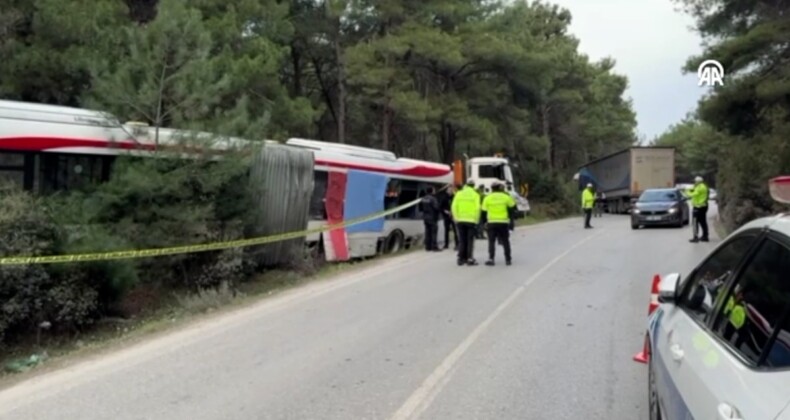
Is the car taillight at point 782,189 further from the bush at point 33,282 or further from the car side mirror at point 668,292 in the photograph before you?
the bush at point 33,282

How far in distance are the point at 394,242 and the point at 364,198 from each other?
223cm

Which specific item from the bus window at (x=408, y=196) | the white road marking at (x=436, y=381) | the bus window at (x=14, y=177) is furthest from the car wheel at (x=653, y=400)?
the bus window at (x=408, y=196)

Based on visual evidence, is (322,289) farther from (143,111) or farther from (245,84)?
(245,84)

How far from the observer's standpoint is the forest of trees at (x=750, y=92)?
20.9 m

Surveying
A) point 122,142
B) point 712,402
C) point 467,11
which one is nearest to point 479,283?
point 122,142

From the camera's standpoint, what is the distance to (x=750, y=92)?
2169 cm

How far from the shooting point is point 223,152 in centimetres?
1436

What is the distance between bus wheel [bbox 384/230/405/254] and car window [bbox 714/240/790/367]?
1683 centimetres

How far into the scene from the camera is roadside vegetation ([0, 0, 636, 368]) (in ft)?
37.6

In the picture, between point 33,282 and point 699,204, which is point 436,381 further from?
point 699,204

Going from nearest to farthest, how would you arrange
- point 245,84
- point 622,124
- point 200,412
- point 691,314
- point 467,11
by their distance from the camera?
point 691,314 → point 200,412 → point 245,84 → point 467,11 → point 622,124

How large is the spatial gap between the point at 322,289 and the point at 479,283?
264cm

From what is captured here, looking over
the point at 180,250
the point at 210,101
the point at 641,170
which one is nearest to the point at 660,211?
the point at 641,170

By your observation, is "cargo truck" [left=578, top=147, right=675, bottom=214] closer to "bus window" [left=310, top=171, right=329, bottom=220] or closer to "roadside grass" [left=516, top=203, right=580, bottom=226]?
"roadside grass" [left=516, top=203, right=580, bottom=226]
